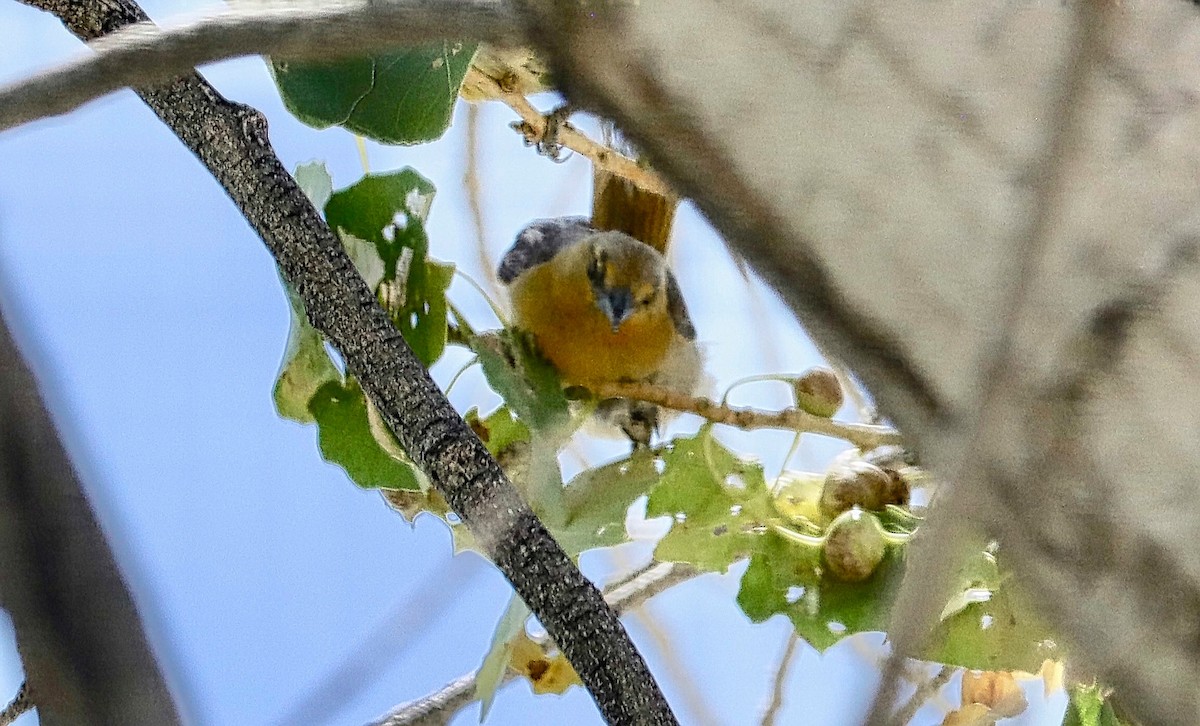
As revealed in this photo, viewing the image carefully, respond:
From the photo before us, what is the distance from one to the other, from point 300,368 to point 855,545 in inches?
12.8

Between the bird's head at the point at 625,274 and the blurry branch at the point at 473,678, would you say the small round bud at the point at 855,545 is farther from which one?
the bird's head at the point at 625,274

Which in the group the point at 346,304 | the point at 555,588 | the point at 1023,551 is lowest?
the point at 1023,551

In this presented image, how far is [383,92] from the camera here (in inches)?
21.7

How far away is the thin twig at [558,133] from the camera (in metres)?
0.66

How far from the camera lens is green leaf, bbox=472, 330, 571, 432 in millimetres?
562

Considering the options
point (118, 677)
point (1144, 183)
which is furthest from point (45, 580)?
point (1144, 183)

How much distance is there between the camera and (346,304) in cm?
45

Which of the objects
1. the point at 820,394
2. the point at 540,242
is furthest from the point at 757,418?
the point at 540,242

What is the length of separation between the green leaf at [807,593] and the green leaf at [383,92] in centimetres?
30

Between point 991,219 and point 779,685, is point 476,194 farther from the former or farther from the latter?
point 991,219

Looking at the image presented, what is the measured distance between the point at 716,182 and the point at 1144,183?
4.0 inches

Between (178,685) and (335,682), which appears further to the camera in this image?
(335,682)

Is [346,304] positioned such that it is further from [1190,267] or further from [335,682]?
[1190,267]

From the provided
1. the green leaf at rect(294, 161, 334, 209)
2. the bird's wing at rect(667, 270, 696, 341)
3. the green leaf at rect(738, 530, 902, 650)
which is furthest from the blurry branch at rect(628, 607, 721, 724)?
the bird's wing at rect(667, 270, 696, 341)
